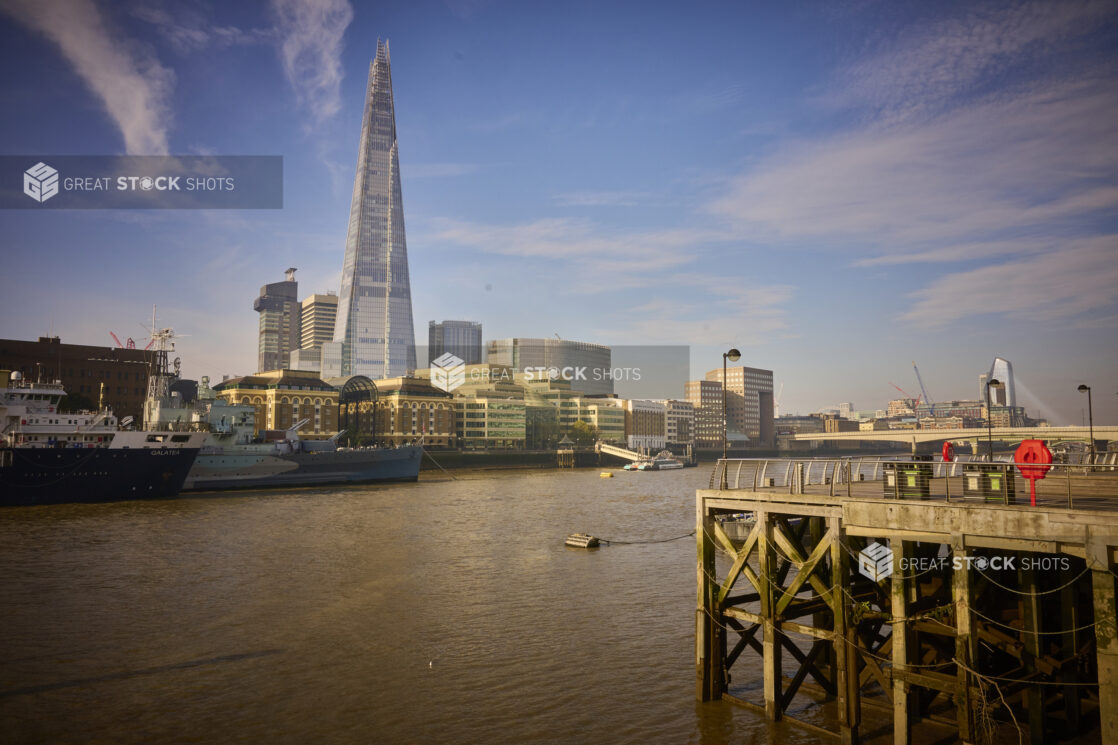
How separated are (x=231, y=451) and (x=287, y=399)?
262 ft

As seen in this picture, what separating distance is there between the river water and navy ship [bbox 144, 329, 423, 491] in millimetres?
33905

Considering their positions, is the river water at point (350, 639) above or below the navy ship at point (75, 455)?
below

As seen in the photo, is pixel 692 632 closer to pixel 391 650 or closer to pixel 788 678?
pixel 788 678

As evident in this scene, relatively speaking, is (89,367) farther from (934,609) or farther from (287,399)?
(934,609)

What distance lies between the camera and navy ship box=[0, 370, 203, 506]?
62156 mm

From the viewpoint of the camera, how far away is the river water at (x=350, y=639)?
16.8 metres

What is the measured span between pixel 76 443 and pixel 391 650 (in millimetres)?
61789

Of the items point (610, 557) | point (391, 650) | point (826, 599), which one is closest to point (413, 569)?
point (610, 557)

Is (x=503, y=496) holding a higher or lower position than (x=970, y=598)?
lower

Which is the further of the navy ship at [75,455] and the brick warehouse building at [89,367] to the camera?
the brick warehouse building at [89,367]

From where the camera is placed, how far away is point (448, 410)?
189375 mm

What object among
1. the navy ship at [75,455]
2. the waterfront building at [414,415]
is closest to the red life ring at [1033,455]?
the navy ship at [75,455]

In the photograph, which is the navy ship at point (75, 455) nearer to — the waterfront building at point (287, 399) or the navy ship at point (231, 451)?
the navy ship at point (231, 451)

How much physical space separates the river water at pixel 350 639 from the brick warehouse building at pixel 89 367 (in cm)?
10092
